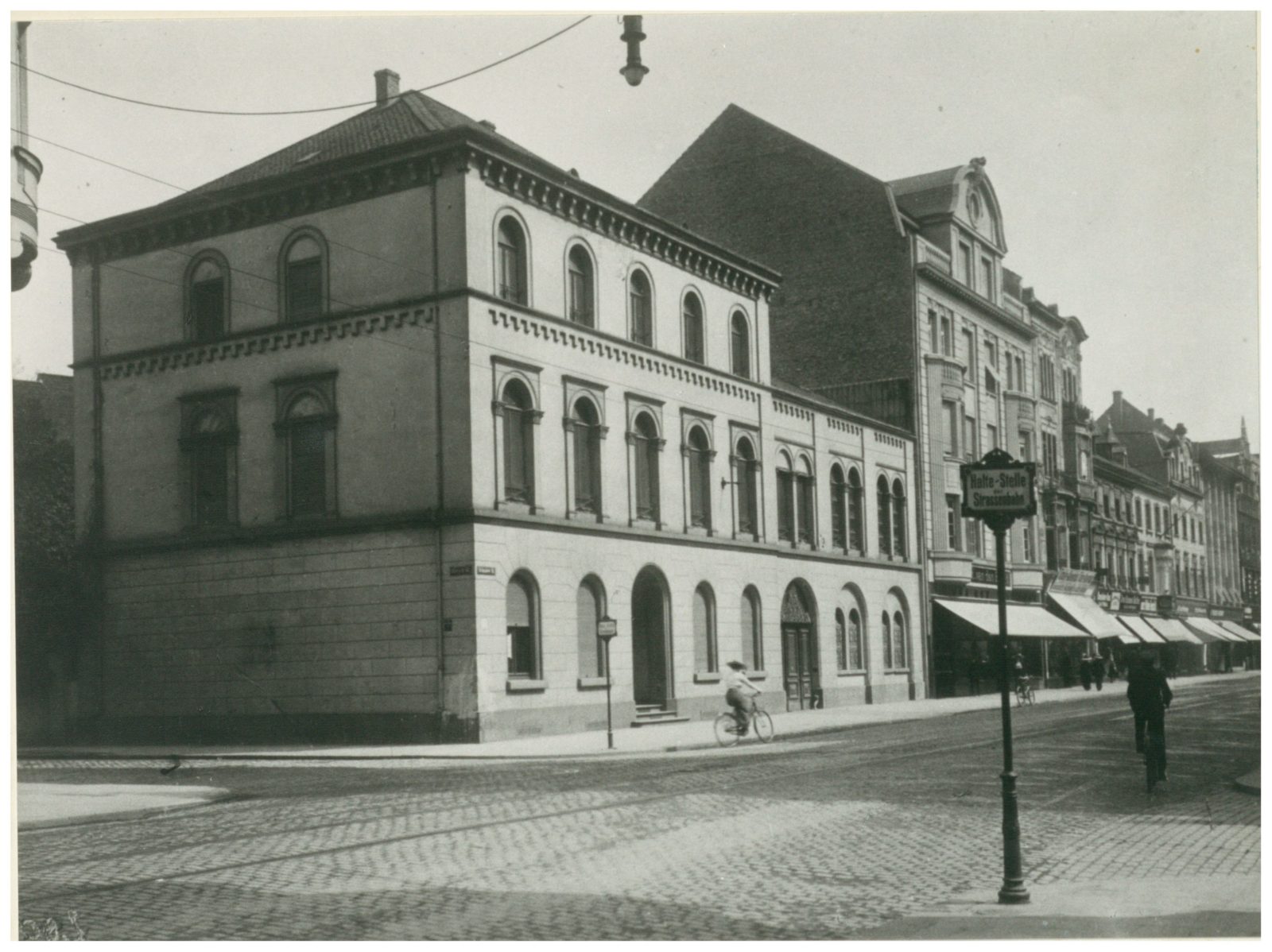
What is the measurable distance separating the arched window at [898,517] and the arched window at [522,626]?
19918 millimetres

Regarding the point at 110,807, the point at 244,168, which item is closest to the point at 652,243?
the point at 244,168

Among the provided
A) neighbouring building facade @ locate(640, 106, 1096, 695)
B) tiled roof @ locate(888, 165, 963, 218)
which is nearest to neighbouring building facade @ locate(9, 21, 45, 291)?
neighbouring building facade @ locate(640, 106, 1096, 695)

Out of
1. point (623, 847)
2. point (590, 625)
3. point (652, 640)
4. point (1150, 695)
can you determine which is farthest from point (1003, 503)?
point (652, 640)

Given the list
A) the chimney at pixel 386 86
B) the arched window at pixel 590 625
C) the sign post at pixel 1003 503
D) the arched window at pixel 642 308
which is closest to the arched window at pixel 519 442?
the arched window at pixel 590 625

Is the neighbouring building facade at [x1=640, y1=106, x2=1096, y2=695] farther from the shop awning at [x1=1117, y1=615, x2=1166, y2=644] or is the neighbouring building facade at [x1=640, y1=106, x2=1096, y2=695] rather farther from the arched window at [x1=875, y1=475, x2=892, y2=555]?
the shop awning at [x1=1117, y1=615, x2=1166, y2=644]

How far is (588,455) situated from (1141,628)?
1283 inches

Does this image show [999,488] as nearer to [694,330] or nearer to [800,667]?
[694,330]

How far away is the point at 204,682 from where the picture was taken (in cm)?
→ 2973

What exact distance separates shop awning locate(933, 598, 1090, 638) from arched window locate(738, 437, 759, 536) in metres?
12.0

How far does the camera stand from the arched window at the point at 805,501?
4138 cm

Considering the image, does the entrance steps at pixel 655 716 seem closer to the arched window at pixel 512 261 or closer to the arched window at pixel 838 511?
the arched window at pixel 512 261

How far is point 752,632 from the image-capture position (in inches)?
1495

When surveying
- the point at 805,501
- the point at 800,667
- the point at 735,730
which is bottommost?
the point at 735,730

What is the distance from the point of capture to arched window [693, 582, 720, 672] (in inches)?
1395
